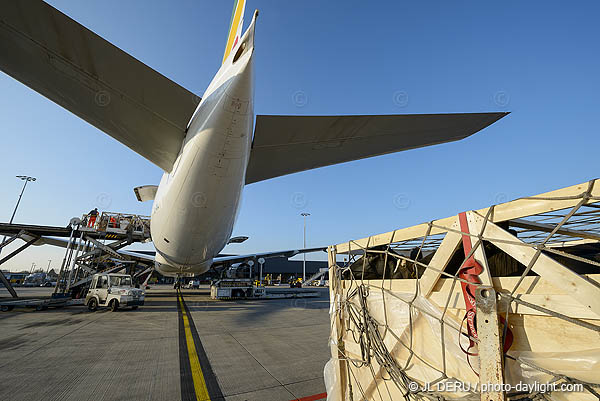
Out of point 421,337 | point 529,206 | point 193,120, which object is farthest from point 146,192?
point 529,206

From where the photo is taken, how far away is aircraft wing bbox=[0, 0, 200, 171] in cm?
343

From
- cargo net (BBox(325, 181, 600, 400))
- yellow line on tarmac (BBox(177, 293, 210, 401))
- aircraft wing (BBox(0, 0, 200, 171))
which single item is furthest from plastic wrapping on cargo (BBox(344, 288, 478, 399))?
aircraft wing (BBox(0, 0, 200, 171))

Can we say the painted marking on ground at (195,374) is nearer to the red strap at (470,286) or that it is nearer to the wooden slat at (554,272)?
the red strap at (470,286)

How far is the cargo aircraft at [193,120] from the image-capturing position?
373 centimetres

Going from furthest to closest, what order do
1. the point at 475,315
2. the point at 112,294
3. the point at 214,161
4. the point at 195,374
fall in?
the point at 112,294 → the point at 214,161 → the point at 195,374 → the point at 475,315

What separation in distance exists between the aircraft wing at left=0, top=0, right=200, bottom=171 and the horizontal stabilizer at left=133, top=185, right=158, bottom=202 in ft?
16.9

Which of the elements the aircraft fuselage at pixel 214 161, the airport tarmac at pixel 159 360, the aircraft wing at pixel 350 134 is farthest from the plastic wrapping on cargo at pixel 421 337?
the aircraft fuselage at pixel 214 161

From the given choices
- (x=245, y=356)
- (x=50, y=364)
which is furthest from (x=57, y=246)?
(x=245, y=356)

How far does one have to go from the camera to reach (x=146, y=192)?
1031cm

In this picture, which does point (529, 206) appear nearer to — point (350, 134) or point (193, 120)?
point (350, 134)

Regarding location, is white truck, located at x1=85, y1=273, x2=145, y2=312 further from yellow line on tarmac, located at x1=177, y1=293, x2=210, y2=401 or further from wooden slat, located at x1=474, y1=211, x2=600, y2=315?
wooden slat, located at x1=474, y1=211, x2=600, y2=315

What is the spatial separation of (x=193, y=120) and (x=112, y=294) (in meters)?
12.7

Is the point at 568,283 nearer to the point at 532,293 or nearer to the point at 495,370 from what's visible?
the point at 532,293

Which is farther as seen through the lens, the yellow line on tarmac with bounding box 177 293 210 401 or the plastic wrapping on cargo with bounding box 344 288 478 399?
the yellow line on tarmac with bounding box 177 293 210 401
